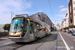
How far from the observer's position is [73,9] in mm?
61562

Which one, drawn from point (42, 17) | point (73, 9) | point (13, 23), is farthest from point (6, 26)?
point (42, 17)

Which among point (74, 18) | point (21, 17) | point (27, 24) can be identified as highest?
point (74, 18)

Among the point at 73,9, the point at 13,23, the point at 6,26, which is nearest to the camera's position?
the point at 13,23

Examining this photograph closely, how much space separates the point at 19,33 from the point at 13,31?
0.77 metres

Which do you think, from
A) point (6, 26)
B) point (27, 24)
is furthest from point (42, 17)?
point (27, 24)

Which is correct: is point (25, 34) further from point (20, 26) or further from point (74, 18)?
point (74, 18)

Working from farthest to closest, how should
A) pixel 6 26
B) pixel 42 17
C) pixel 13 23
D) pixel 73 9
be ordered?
pixel 42 17, pixel 73 9, pixel 6 26, pixel 13 23

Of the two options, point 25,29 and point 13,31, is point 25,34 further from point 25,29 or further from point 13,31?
point 13,31

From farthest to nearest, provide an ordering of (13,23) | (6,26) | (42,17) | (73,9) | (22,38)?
(42,17) < (73,9) < (6,26) < (13,23) < (22,38)

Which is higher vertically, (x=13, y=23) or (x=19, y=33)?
(x=13, y=23)

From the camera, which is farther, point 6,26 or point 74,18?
point 74,18

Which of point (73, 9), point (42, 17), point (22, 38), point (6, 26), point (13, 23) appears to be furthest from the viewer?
point (42, 17)

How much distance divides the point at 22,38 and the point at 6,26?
23934mm

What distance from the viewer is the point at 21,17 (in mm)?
9555
